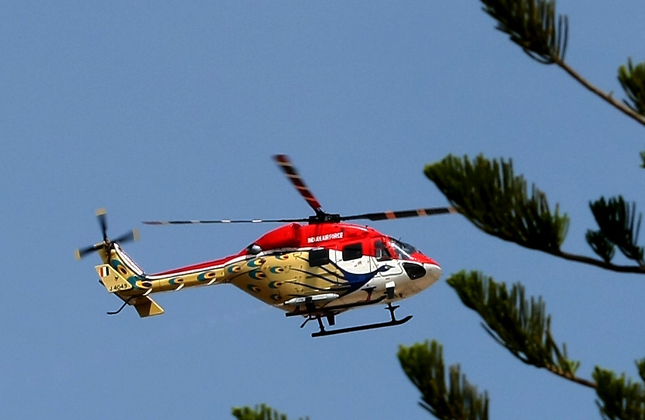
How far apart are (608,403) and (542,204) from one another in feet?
6.11

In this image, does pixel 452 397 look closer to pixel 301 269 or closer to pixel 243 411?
pixel 243 411

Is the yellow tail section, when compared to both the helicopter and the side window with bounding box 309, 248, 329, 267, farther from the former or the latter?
the side window with bounding box 309, 248, 329, 267

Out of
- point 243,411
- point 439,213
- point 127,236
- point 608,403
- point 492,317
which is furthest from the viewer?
point 127,236

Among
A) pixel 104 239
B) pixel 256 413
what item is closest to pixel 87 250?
pixel 104 239

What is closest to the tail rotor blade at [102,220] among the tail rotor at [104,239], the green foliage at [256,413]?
the tail rotor at [104,239]

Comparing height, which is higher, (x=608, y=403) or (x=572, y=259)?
(x=572, y=259)

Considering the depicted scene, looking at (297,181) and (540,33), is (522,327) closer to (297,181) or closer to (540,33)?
(540,33)

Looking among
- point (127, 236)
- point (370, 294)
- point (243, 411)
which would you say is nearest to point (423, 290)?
point (370, 294)

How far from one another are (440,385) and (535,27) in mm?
3234

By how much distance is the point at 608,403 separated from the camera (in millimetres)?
10992

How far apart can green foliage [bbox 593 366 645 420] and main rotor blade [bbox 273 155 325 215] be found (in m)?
17.4

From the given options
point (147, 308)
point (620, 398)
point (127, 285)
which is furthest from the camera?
point (147, 308)

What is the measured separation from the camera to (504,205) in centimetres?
1170

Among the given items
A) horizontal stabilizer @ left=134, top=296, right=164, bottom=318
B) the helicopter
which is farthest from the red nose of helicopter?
horizontal stabilizer @ left=134, top=296, right=164, bottom=318
